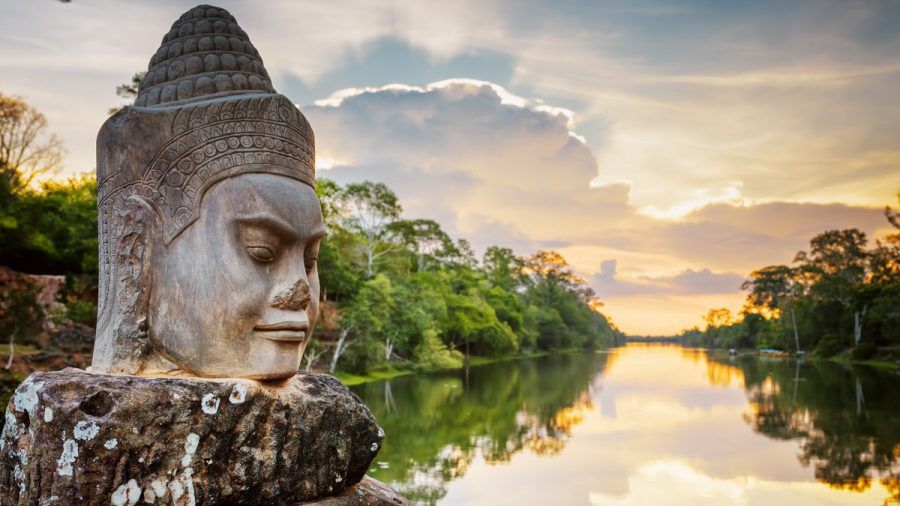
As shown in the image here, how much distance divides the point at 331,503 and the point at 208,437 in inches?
31.9

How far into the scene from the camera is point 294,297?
145 inches

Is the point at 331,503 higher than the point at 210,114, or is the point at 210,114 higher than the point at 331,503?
the point at 210,114

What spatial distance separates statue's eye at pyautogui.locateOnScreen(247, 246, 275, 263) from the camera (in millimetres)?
3619

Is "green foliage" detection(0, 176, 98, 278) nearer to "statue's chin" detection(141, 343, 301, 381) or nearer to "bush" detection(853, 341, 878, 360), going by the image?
"statue's chin" detection(141, 343, 301, 381)

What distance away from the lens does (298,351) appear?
3773 millimetres

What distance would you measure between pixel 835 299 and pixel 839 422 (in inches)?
1480

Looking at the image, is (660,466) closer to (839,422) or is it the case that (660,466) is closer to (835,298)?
(839,422)

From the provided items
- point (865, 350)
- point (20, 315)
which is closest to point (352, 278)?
point (20, 315)

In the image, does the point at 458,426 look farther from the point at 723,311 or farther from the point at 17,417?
the point at 723,311

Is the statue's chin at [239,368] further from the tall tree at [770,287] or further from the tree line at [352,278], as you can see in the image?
the tall tree at [770,287]

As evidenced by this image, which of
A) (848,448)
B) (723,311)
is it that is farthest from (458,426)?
(723,311)

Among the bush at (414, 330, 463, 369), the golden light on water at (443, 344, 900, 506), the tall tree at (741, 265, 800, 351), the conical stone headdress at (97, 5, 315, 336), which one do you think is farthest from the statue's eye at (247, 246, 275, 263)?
the tall tree at (741, 265, 800, 351)

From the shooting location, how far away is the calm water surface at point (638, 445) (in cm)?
1156

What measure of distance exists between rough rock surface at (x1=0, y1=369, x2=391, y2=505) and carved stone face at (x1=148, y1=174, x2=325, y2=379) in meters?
0.21
